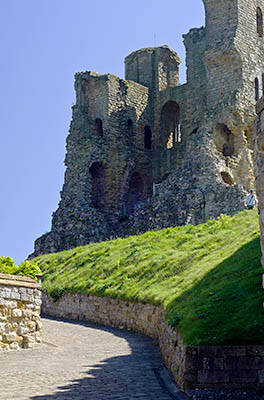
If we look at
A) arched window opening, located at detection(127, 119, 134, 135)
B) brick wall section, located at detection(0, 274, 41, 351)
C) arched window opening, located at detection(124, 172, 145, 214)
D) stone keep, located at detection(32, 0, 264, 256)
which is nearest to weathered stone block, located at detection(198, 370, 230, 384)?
brick wall section, located at detection(0, 274, 41, 351)

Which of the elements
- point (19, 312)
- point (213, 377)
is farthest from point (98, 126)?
point (213, 377)

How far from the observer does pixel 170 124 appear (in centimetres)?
4278

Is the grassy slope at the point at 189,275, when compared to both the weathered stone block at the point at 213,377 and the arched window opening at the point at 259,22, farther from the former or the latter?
the arched window opening at the point at 259,22

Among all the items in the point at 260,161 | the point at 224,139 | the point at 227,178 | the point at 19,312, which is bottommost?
the point at 19,312

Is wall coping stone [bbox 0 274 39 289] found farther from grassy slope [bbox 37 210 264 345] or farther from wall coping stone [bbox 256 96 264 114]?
wall coping stone [bbox 256 96 264 114]

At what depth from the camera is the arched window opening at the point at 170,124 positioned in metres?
41.9

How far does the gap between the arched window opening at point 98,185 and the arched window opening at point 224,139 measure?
8.37 metres

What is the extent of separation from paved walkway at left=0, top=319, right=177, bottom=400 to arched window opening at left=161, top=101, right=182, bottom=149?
2639cm

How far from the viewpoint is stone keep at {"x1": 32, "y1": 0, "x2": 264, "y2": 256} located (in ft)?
103

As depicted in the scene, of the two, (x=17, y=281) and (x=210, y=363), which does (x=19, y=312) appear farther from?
(x=210, y=363)

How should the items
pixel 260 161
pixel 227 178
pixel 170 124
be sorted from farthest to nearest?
pixel 170 124 → pixel 227 178 → pixel 260 161

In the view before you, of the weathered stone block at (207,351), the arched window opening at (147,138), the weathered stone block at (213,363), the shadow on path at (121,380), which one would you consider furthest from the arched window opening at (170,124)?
the weathered stone block at (213,363)

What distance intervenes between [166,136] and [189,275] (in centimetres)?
2671

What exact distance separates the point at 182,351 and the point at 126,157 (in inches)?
1186
